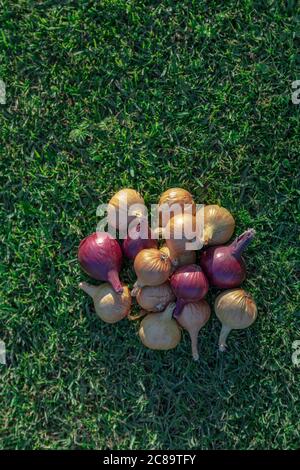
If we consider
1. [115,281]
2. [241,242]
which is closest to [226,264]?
[241,242]

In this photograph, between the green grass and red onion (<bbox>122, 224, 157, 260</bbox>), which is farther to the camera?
the green grass

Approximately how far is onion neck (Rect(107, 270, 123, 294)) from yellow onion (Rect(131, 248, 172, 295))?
102 mm

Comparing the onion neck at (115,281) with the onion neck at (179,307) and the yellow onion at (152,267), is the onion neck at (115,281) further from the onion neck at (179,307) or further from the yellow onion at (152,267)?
the onion neck at (179,307)

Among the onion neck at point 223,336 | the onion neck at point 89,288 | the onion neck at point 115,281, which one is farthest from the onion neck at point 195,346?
the onion neck at point 89,288

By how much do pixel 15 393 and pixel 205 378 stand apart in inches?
40.3

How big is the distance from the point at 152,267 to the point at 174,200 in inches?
14.9

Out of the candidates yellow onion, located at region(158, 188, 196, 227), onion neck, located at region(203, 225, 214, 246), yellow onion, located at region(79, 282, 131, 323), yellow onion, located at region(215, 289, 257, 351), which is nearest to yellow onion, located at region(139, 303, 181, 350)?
yellow onion, located at region(79, 282, 131, 323)

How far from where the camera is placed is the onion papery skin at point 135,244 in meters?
3.15

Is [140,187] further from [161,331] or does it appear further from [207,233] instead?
[161,331]

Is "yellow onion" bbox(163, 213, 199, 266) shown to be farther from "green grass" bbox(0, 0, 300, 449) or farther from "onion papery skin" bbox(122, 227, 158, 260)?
"green grass" bbox(0, 0, 300, 449)

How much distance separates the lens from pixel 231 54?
3.34 metres

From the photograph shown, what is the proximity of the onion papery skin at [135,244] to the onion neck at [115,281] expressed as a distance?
0.13m

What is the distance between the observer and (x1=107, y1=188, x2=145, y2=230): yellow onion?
3.17 m

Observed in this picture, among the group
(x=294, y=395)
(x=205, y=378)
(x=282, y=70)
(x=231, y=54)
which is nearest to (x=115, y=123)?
(x=231, y=54)
